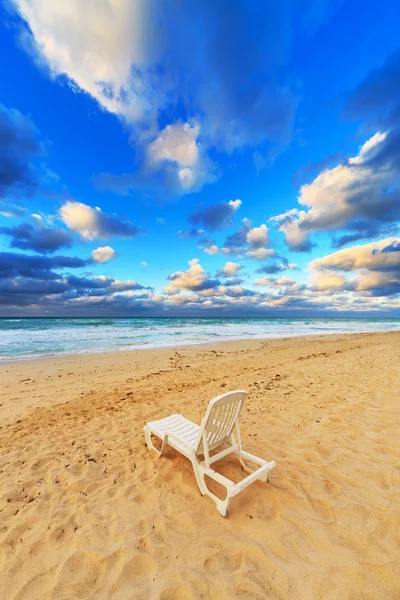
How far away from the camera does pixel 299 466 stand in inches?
151

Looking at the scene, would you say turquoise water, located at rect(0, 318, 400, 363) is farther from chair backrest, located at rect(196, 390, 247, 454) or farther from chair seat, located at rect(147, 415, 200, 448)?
chair backrest, located at rect(196, 390, 247, 454)

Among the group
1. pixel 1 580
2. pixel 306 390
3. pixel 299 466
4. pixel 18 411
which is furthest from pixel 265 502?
pixel 18 411

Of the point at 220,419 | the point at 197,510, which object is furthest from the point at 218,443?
the point at 197,510

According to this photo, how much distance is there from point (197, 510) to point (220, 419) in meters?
1.01

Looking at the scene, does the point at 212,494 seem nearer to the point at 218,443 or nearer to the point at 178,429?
the point at 218,443

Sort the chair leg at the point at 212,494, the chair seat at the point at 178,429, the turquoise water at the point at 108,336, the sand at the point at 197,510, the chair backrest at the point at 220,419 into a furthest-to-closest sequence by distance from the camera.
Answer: the turquoise water at the point at 108,336
the chair seat at the point at 178,429
the chair backrest at the point at 220,419
the chair leg at the point at 212,494
the sand at the point at 197,510

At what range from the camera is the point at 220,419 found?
11.0 ft

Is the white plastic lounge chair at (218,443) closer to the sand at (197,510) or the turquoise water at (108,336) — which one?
the sand at (197,510)

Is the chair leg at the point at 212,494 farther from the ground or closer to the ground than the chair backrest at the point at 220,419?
closer to the ground

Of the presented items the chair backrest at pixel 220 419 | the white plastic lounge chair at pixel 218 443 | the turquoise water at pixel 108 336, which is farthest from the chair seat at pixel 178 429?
the turquoise water at pixel 108 336

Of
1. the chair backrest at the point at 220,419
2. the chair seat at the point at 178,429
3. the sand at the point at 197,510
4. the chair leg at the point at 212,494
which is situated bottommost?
the sand at the point at 197,510

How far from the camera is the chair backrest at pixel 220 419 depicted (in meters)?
3.14

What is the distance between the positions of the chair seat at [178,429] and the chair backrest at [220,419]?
0.40 meters

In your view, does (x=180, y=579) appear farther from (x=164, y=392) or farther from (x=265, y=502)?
(x=164, y=392)
